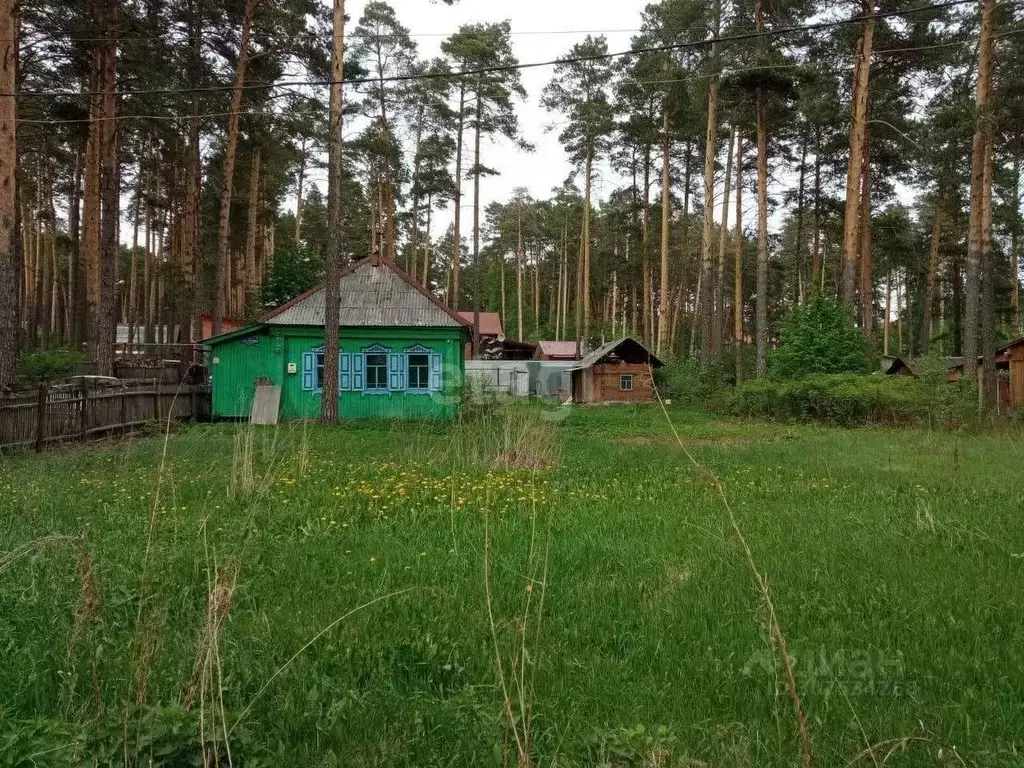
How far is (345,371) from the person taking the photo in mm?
19625

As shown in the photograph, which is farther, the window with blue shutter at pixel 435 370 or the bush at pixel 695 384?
the bush at pixel 695 384

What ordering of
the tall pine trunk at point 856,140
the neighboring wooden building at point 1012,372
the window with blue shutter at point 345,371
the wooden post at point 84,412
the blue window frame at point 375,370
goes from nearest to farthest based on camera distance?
1. the wooden post at point 84,412
2. the tall pine trunk at point 856,140
3. the window with blue shutter at point 345,371
4. the blue window frame at point 375,370
5. the neighboring wooden building at point 1012,372

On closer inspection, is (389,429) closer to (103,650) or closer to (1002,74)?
(103,650)

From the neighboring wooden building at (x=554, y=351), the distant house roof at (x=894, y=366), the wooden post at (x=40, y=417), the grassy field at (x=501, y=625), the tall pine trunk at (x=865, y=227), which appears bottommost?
the grassy field at (x=501, y=625)

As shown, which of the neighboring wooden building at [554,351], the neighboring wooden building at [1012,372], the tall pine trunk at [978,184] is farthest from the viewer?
the neighboring wooden building at [554,351]

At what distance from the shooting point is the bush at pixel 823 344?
811 inches

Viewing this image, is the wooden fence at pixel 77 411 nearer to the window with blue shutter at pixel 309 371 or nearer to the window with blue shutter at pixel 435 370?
the window with blue shutter at pixel 309 371

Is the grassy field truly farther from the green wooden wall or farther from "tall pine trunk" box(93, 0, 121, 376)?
the green wooden wall

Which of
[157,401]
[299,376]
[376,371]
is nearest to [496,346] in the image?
[376,371]

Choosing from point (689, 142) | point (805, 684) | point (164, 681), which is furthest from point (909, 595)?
point (689, 142)

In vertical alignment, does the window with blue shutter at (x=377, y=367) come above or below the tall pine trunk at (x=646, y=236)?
below

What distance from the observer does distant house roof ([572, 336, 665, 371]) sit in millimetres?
28672

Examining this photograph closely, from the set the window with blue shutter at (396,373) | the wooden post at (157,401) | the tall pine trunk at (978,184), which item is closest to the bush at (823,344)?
the tall pine trunk at (978,184)

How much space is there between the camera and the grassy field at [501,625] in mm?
2219
